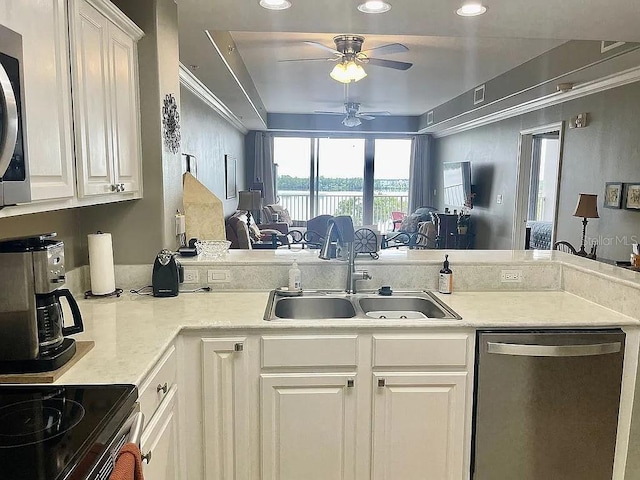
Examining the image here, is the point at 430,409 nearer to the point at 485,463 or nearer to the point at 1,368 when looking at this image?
the point at 485,463

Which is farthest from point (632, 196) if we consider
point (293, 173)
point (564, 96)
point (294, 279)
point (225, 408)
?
point (293, 173)

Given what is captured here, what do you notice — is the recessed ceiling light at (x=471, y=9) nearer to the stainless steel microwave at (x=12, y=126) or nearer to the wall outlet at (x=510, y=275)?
the wall outlet at (x=510, y=275)

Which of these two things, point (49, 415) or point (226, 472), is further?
point (226, 472)

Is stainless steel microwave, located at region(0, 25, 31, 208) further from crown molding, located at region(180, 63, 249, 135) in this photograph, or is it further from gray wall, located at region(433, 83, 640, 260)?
gray wall, located at region(433, 83, 640, 260)

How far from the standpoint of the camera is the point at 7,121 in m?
1.12

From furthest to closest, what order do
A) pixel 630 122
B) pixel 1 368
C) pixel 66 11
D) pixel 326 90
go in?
pixel 326 90
pixel 630 122
pixel 66 11
pixel 1 368

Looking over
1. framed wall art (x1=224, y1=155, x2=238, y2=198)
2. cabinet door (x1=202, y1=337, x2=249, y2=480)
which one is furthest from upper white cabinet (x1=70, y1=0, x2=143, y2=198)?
framed wall art (x1=224, y1=155, x2=238, y2=198)

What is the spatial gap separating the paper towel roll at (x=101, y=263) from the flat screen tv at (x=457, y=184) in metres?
6.69

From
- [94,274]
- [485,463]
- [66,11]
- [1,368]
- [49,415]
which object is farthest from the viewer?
[94,274]

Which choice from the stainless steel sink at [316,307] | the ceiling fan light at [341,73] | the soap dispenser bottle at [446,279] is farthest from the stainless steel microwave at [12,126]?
the ceiling fan light at [341,73]

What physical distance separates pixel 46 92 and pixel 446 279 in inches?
77.7

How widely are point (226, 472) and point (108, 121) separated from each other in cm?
157

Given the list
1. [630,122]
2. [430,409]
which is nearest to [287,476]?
[430,409]

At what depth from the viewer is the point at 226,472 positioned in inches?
81.0
